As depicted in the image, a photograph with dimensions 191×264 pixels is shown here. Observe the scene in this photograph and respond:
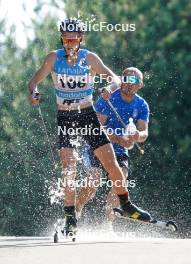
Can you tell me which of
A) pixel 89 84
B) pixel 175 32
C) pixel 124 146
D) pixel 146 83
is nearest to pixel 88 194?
pixel 124 146

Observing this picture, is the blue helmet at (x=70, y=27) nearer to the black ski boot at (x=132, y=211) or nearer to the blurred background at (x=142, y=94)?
the black ski boot at (x=132, y=211)

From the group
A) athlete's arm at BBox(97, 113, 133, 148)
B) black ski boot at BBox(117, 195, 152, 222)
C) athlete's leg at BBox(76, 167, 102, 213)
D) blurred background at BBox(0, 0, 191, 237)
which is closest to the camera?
black ski boot at BBox(117, 195, 152, 222)

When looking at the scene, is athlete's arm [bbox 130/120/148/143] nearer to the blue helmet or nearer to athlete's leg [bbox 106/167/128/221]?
athlete's leg [bbox 106/167/128/221]

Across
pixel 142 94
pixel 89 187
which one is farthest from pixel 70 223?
pixel 142 94

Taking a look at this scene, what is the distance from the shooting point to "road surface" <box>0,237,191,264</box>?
5.56m

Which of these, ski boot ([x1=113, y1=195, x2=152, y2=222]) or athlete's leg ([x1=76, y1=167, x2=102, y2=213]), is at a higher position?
athlete's leg ([x1=76, y1=167, x2=102, y2=213])

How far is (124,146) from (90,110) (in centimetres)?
94

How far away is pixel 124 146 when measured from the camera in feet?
27.9

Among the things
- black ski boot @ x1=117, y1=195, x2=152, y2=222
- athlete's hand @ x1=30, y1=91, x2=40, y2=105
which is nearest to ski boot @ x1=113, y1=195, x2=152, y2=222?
black ski boot @ x1=117, y1=195, x2=152, y2=222

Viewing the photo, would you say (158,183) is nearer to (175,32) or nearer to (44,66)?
(175,32)

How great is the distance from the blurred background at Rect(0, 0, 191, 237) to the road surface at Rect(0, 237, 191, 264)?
1350 centimetres

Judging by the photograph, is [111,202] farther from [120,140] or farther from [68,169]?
[68,169]

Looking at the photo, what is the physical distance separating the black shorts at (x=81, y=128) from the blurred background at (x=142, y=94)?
41.1 feet

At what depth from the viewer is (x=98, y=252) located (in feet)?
19.8
